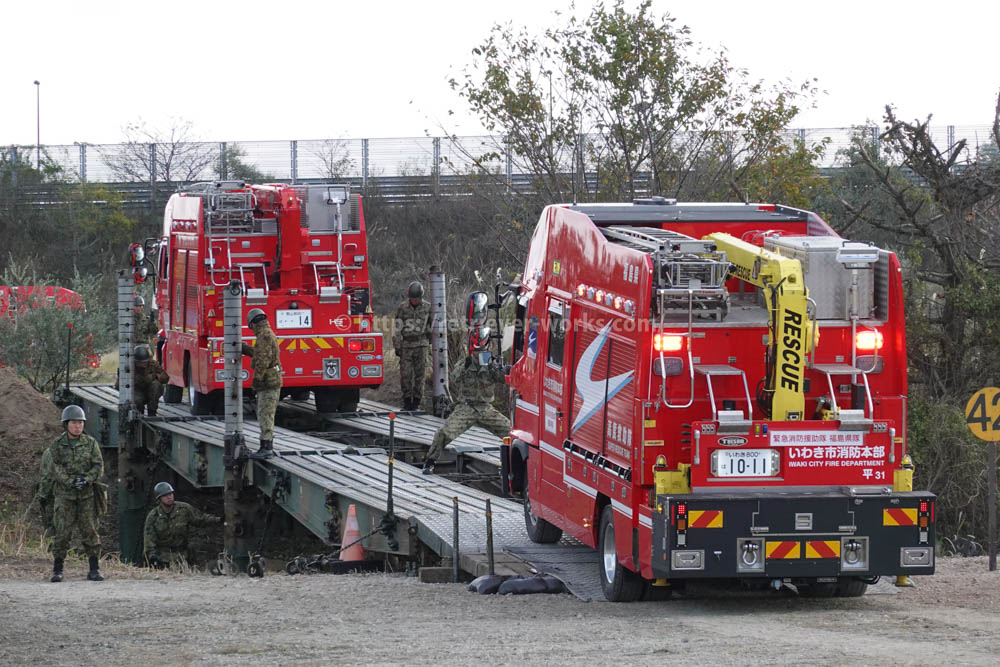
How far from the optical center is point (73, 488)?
14.8 meters

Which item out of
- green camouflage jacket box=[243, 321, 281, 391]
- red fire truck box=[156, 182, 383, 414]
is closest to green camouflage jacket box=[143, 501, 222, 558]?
green camouflage jacket box=[243, 321, 281, 391]

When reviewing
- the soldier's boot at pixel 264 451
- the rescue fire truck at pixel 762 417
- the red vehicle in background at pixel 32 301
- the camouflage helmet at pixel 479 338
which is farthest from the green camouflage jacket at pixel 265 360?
the red vehicle in background at pixel 32 301

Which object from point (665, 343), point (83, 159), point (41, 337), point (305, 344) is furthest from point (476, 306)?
point (83, 159)

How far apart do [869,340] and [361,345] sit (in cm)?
1221

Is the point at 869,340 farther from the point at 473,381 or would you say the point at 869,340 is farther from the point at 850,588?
the point at 473,381

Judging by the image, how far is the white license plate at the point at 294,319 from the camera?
22000mm

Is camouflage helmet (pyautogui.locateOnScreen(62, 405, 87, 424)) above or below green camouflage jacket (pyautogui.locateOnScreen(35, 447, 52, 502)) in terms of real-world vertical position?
above

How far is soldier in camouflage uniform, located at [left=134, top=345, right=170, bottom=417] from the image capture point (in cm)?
2369

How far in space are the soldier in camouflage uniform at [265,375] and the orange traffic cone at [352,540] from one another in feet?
10.7

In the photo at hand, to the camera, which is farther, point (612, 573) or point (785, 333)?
point (612, 573)

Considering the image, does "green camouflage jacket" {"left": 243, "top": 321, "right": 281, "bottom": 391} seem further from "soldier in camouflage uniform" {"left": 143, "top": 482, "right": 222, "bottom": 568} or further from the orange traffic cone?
the orange traffic cone

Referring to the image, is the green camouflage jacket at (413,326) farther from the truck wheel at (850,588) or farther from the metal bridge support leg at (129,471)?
the truck wheel at (850,588)

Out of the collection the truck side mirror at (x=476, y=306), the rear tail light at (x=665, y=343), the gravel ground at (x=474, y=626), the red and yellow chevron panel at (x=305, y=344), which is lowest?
the gravel ground at (x=474, y=626)

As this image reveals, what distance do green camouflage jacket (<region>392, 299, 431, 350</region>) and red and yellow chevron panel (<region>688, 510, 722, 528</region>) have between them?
13.2 meters
